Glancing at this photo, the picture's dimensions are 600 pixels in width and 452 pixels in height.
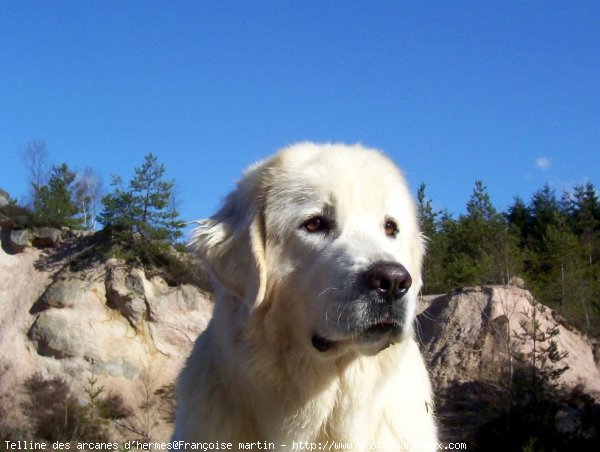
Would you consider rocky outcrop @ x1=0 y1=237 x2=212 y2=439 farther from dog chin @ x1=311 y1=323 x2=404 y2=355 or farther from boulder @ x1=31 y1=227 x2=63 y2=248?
dog chin @ x1=311 y1=323 x2=404 y2=355

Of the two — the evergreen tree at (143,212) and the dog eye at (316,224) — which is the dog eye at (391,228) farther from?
the evergreen tree at (143,212)

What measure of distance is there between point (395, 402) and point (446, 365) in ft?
42.1

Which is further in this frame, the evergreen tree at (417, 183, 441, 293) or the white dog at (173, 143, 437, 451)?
the evergreen tree at (417, 183, 441, 293)

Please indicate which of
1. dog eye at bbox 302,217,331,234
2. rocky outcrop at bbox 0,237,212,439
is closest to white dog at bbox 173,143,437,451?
dog eye at bbox 302,217,331,234

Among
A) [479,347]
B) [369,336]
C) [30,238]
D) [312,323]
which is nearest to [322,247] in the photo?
[312,323]

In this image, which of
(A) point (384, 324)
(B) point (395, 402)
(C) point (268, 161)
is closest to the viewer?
(A) point (384, 324)

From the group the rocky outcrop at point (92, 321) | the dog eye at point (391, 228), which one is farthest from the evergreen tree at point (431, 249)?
the dog eye at point (391, 228)

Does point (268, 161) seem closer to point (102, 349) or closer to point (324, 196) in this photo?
point (324, 196)

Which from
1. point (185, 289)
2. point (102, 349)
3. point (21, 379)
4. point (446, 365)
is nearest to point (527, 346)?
point (446, 365)

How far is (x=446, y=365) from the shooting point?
15352mm

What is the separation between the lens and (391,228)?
3348 mm

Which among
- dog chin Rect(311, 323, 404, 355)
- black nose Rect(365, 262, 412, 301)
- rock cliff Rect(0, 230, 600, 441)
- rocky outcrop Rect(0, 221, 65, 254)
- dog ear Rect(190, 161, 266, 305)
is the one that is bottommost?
dog chin Rect(311, 323, 404, 355)

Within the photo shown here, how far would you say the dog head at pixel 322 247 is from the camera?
2.84 m

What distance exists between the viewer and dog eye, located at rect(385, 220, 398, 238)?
10.9ft
